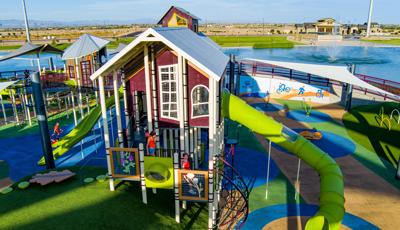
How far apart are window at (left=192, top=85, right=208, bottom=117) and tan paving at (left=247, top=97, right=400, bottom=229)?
5781 millimetres

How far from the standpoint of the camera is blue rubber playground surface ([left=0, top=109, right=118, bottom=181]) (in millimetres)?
17500

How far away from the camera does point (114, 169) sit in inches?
526

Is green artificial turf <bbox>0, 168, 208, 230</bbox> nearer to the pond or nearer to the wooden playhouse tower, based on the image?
the wooden playhouse tower

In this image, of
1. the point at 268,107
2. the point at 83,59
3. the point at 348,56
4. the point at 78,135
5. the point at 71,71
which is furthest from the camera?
the point at 348,56

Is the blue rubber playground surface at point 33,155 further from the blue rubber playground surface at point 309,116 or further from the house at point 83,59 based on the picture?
the blue rubber playground surface at point 309,116

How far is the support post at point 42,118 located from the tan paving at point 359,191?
12279 mm

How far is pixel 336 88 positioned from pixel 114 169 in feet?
91.2

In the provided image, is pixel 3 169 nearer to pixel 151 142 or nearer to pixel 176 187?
pixel 151 142

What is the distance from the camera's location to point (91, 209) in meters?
12.2

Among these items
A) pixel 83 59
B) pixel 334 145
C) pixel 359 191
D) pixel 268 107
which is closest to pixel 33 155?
pixel 83 59

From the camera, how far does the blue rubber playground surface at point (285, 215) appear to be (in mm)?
12738

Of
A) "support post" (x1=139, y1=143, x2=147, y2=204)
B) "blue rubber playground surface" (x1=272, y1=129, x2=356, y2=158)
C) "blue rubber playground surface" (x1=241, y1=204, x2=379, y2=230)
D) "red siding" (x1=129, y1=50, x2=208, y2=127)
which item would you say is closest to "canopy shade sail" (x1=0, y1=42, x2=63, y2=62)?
"red siding" (x1=129, y1=50, x2=208, y2=127)

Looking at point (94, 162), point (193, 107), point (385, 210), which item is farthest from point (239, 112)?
point (94, 162)

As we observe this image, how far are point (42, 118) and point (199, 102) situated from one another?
8602 mm
